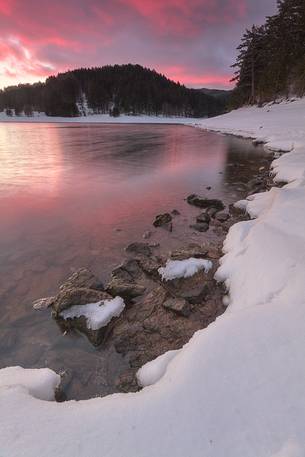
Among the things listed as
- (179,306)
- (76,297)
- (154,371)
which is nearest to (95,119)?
(76,297)

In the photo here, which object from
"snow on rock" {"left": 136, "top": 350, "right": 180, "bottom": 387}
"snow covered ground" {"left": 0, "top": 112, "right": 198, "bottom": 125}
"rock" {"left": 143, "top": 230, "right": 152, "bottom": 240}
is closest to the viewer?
"snow on rock" {"left": 136, "top": 350, "right": 180, "bottom": 387}

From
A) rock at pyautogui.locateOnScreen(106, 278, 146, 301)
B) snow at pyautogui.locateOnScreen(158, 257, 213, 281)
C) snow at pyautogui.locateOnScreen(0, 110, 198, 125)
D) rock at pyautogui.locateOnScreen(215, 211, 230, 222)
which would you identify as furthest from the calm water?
snow at pyautogui.locateOnScreen(0, 110, 198, 125)

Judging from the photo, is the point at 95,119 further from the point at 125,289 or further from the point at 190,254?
the point at 125,289

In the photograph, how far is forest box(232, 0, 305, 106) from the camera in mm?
43562

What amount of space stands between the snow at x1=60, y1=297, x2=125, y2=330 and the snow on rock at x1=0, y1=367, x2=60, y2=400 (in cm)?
131

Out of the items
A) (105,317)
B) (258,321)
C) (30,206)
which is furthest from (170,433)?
(30,206)

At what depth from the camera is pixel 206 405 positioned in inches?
96.5

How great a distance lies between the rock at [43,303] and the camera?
5348 millimetres

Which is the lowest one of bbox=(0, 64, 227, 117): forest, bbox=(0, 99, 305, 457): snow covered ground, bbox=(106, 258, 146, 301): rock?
bbox=(106, 258, 146, 301): rock

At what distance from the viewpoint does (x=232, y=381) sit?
262 cm

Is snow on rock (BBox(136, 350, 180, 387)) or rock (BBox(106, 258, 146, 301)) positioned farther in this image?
rock (BBox(106, 258, 146, 301))

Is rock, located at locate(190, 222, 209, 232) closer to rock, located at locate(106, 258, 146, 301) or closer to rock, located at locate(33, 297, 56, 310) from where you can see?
rock, located at locate(106, 258, 146, 301)

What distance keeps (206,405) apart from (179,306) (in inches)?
96.5

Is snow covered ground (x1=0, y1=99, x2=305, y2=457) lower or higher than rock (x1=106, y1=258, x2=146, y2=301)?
higher
